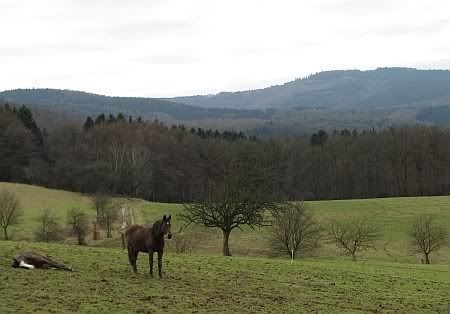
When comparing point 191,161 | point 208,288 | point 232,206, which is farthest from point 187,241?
point 191,161

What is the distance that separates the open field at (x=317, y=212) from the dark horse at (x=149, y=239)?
36.4 meters

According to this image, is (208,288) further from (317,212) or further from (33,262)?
(317,212)

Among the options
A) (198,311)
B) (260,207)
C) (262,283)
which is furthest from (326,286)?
(260,207)

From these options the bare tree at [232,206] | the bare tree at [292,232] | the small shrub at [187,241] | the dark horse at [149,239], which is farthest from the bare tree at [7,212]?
the dark horse at [149,239]

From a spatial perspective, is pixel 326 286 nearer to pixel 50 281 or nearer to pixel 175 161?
pixel 50 281

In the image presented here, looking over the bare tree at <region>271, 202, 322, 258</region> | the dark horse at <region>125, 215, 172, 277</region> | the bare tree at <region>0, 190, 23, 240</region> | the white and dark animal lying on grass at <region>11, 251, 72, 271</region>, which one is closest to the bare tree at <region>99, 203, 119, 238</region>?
the bare tree at <region>0, 190, 23, 240</region>

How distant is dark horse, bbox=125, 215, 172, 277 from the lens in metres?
19.7

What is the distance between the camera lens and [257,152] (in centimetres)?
10575

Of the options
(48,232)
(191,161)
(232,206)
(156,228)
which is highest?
(191,161)

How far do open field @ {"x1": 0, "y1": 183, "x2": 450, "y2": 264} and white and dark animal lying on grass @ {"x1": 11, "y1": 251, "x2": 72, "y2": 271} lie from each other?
37.1m

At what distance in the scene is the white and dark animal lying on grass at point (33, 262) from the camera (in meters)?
19.6

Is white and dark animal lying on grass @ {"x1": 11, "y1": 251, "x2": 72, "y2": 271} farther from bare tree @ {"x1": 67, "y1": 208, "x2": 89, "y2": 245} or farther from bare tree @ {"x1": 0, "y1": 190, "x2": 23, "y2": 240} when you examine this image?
bare tree @ {"x1": 0, "y1": 190, "x2": 23, "y2": 240}

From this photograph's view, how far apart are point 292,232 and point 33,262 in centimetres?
3293

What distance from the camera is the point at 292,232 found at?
162ft
